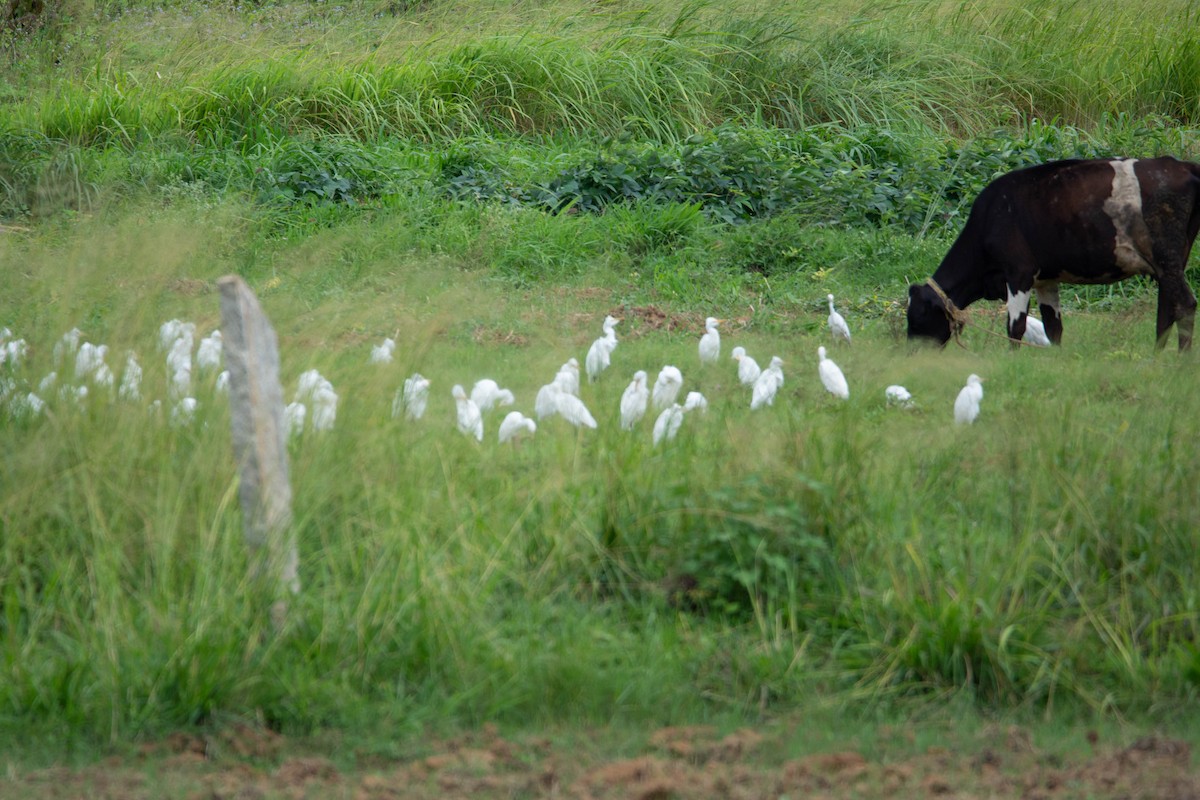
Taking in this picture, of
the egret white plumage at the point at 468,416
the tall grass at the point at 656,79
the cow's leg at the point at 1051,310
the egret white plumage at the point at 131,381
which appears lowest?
the cow's leg at the point at 1051,310

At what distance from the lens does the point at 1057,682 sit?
4195 millimetres

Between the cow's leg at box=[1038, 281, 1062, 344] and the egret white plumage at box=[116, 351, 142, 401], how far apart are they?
21.8 ft

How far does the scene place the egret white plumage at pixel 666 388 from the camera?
7051mm

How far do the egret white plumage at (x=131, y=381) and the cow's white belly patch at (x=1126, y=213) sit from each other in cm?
659

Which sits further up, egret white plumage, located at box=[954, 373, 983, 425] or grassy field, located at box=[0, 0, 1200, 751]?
grassy field, located at box=[0, 0, 1200, 751]

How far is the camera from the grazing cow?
8789mm

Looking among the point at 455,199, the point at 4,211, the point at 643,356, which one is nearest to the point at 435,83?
the point at 455,199

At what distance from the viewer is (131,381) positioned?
5152 mm

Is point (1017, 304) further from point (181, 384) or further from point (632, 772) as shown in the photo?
point (632, 772)

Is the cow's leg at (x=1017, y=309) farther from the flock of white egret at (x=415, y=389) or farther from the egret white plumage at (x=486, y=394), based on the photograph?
the egret white plumage at (x=486, y=394)

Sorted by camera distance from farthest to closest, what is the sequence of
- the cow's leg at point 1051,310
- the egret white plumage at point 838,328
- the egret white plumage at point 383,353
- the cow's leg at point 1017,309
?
the cow's leg at point 1051,310 < the cow's leg at point 1017,309 < the egret white plumage at point 838,328 < the egret white plumage at point 383,353

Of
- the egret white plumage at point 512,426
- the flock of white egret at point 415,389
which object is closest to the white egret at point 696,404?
the flock of white egret at point 415,389

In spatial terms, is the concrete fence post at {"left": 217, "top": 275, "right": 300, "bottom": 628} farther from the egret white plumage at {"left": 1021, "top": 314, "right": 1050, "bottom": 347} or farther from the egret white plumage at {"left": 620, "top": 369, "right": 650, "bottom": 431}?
the egret white plumage at {"left": 1021, "top": 314, "right": 1050, "bottom": 347}

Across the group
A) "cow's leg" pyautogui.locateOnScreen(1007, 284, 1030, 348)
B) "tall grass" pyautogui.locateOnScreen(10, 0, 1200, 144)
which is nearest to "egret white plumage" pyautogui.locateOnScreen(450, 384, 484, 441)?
"cow's leg" pyautogui.locateOnScreen(1007, 284, 1030, 348)
